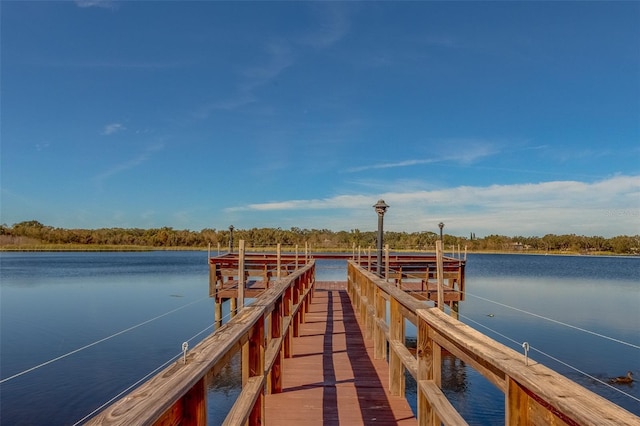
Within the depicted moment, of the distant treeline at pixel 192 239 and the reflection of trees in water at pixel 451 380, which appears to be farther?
the distant treeline at pixel 192 239

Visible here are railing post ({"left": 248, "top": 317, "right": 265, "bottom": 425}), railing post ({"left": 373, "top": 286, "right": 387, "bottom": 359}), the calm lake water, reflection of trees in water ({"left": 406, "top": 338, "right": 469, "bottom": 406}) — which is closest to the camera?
railing post ({"left": 248, "top": 317, "right": 265, "bottom": 425})

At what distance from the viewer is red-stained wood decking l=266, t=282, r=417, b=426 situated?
3.91 meters

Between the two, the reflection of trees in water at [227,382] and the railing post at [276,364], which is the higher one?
the railing post at [276,364]

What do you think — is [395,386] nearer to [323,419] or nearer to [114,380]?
[323,419]

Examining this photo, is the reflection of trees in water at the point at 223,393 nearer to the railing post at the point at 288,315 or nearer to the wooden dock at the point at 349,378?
the railing post at the point at 288,315

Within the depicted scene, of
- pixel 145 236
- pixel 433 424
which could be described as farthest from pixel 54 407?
pixel 145 236

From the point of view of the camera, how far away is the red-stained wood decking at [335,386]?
154 inches

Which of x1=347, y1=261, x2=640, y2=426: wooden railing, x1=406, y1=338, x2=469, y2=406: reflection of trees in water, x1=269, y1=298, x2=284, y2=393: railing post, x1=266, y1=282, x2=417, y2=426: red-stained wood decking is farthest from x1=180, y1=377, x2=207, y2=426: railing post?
x1=406, y1=338, x2=469, y2=406: reflection of trees in water

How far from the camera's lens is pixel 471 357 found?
7.19ft

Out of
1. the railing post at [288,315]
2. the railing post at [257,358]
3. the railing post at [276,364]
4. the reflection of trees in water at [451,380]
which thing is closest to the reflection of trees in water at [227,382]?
the railing post at [288,315]

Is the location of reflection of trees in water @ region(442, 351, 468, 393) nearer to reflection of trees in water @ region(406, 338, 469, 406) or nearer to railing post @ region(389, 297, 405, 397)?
reflection of trees in water @ region(406, 338, 469, 406)

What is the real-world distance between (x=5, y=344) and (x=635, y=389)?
16.1 meters

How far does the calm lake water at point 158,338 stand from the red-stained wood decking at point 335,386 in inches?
48.3

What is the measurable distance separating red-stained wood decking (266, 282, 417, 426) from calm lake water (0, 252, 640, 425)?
48.3 inches
